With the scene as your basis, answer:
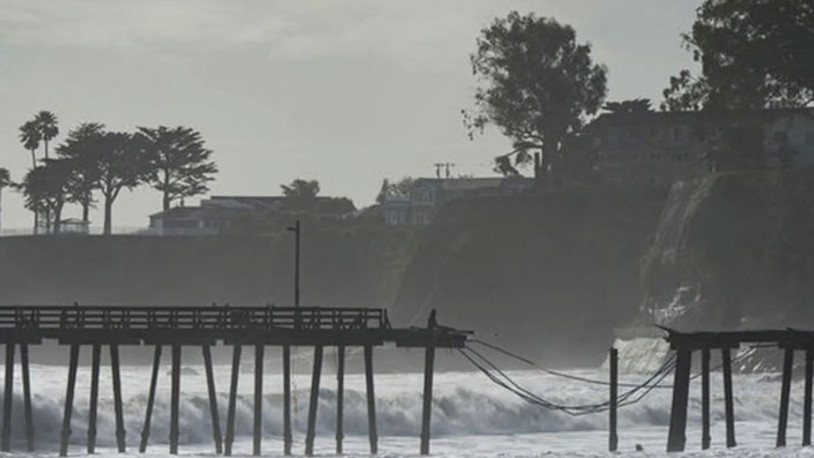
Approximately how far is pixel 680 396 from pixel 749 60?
233 ft

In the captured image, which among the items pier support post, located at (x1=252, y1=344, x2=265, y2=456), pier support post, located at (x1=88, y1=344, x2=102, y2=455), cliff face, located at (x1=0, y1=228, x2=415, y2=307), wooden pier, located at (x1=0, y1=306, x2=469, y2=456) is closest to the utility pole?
wooden pier, located at (x1=0, y1=306, x2=469, y2=456)

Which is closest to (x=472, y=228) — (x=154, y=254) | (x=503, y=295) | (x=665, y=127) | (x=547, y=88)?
(x=503, y=295)

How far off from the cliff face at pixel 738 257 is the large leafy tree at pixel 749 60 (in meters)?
5.10

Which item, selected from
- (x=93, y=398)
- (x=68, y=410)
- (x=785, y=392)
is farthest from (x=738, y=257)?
(x=68, y=410)

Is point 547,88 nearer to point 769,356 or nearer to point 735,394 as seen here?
point 769,356

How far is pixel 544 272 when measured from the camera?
148875 mm

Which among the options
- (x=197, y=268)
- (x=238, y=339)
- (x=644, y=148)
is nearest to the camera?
(x=238, y=339)

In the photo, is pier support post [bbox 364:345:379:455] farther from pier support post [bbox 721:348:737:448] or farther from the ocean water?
pier support post [bbox 721:348:737:448]

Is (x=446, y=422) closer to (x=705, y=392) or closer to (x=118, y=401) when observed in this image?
(x=118, y=401)

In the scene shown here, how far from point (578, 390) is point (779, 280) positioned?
21.7m

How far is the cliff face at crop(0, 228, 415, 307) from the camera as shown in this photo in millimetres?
176625

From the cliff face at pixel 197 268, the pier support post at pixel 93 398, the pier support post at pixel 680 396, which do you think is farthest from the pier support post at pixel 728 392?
the cliff face at pixel 197 268

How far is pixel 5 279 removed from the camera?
183 metres

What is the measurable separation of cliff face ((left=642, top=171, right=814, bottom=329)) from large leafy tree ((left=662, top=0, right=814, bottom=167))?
5102 mm
